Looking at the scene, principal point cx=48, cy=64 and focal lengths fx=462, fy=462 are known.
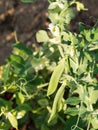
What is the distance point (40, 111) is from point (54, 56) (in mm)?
244

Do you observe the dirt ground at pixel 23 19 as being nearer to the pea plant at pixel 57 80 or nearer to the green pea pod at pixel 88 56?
the pea plant at pixel 57 80

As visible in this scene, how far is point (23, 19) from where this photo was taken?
274cm

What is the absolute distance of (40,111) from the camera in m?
1.94

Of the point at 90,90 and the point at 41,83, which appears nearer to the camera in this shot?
the point at 90,90

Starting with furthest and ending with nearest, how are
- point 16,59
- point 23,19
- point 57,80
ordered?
point 23,19, point 16,59, point 57,80

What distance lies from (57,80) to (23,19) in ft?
4.24

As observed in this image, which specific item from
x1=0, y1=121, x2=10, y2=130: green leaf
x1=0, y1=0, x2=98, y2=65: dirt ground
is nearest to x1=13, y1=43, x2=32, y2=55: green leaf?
x1=0, y1=121, x2=10, y2=130: green leaf

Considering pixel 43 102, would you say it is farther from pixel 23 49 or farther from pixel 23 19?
pixel 23 19

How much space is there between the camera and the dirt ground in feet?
8.52

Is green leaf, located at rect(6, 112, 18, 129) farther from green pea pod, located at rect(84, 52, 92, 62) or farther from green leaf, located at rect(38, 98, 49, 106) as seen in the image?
green pea pod, located at rect(84, 52, 92, 62)

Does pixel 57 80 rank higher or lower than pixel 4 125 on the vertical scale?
higher

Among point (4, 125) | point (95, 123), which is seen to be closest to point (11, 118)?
point (4, 125)

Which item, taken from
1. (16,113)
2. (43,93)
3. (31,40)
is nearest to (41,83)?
(43,93)

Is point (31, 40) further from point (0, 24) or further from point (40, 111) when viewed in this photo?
point (40, 111)
